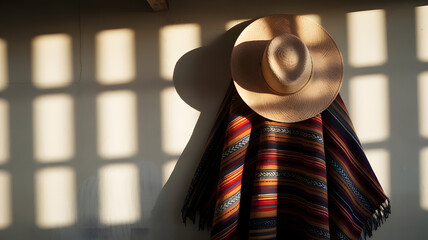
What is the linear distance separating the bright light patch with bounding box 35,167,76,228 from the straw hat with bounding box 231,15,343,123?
34.4 inches

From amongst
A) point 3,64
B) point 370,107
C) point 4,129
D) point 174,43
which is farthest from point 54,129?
point 370,107

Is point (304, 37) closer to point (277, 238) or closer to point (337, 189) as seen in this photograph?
point (337, 189)

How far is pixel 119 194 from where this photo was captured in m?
1.31

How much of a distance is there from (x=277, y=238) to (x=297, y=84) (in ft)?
1.99

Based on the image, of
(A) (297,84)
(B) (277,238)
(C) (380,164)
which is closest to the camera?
(A) (297,84)

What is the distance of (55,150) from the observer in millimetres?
1331

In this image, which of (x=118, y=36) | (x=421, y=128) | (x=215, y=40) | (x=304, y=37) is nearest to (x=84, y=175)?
(x=118, y=36)

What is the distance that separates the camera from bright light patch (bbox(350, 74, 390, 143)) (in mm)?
1276

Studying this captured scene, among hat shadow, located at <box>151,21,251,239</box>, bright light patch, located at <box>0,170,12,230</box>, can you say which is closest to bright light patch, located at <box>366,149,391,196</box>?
hat shadow, located at <box>151,21,251,239</box>

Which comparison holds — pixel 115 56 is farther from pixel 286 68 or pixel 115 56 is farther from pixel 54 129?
pixel 286 68

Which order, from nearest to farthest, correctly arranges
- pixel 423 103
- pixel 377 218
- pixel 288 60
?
pixel 288 60 → pixel 377 218 → pixel 423 103

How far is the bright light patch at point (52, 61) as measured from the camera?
4.37 feet

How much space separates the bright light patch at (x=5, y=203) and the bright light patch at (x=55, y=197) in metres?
0.13

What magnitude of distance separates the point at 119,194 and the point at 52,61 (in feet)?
2.19
